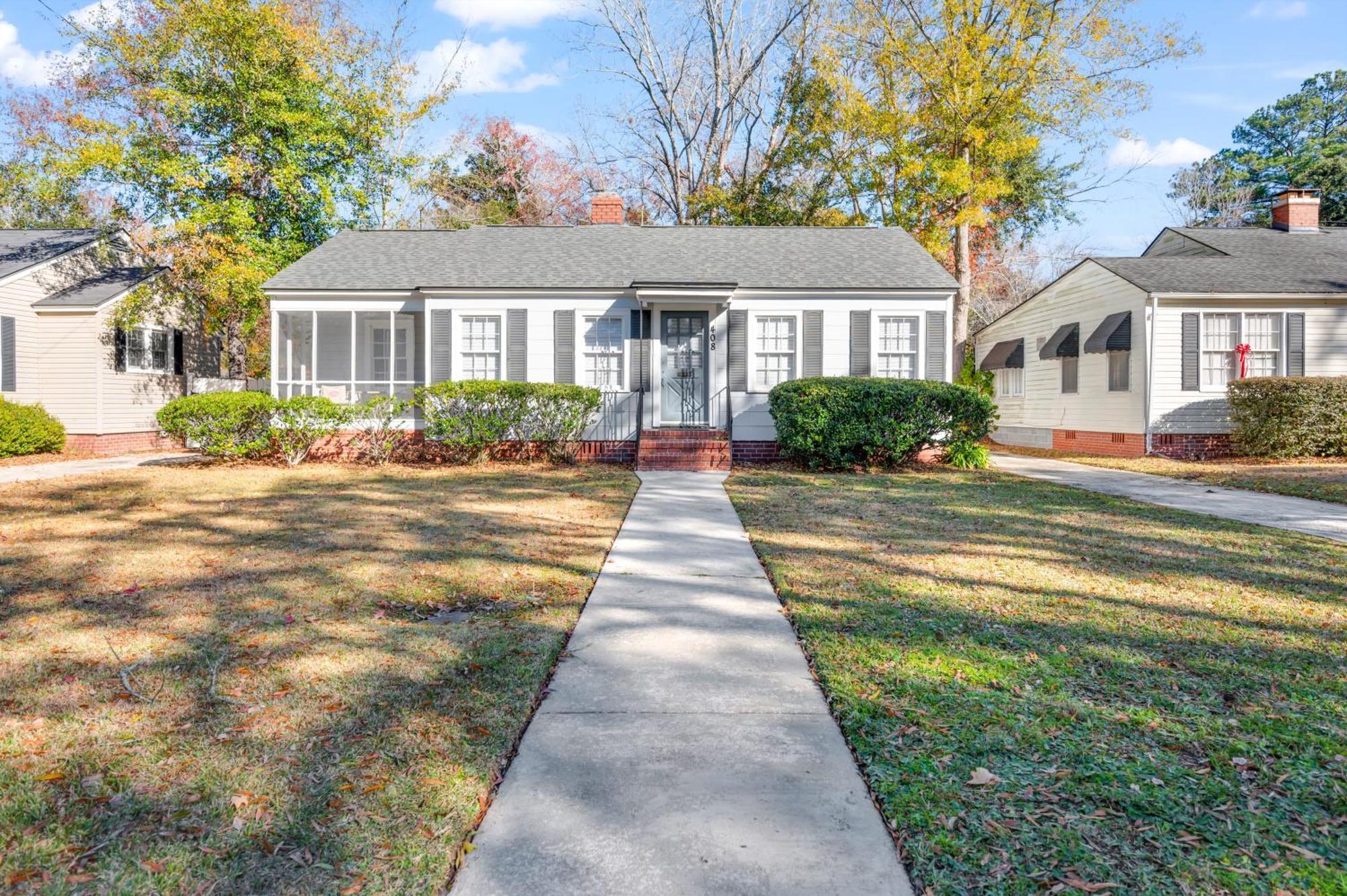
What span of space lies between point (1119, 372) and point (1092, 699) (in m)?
14.9

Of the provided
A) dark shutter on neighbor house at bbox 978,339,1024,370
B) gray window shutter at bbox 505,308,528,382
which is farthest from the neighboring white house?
gray window shutter at bbox 505,308,528,382

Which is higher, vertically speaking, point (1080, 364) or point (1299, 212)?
point (1299, 212)

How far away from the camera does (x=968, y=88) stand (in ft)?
62.4

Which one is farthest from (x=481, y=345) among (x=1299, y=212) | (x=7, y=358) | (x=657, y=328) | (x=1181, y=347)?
(x=1299, y=212)

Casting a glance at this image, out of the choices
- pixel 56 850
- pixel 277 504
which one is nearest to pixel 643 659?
pixel 56 850

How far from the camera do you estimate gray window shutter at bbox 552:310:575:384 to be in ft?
46.1

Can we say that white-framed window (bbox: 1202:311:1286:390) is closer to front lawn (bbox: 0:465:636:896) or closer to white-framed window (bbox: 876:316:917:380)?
white-framed window (bbox: 876:316:917:380)

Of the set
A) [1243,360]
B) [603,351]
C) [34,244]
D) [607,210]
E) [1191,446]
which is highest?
[607,210]

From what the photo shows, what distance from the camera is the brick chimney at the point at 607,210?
18141mm

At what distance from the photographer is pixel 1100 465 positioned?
13.8 m

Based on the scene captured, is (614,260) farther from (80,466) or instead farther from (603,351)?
(80,466)

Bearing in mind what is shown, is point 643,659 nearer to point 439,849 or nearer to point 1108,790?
point 439,849

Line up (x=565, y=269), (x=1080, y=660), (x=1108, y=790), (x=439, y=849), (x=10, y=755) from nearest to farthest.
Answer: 1. (x=439, y=849)
2. (x=1108, y=790)
3. (x=10, y=755)
4. (x=1080, y=660)
5. (x=565, y=269)

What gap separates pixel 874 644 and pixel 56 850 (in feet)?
10.4
